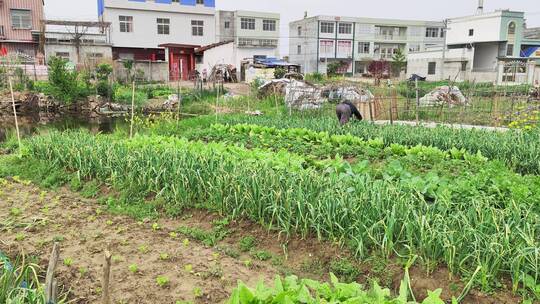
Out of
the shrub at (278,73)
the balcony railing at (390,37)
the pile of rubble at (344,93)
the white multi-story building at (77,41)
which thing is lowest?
the pile of rubble at (344,93)

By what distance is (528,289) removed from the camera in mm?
3188

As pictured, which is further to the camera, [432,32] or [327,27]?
[432,32]

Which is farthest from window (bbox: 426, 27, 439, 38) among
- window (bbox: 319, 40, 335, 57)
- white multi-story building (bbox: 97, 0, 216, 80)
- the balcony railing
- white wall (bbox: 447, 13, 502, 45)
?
white multi-story building (bbox: 97, 0, 216, 80)

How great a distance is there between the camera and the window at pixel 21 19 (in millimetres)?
32344

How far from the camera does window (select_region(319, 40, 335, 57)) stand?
47138 mm

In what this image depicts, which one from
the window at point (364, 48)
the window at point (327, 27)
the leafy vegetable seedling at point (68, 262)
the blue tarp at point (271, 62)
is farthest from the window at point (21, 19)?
the leafy vegetable seedling at point (68, 262)

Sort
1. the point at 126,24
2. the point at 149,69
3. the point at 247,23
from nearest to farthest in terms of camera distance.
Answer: the point at 149,69 < the point at 126,24 < the point at 247,23

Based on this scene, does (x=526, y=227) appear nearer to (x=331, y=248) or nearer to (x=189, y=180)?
(x=331, y=248)

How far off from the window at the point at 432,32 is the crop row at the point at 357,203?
51255 mm

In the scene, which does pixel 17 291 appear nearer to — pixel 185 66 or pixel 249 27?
pixel 185 66

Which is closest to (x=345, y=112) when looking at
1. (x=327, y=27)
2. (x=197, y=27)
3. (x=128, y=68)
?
(x=128, y=68)

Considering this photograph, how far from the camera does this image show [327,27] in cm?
4709

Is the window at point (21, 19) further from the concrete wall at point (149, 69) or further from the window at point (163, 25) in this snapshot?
the window at point (163, 25)

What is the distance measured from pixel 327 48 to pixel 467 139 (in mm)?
41147
